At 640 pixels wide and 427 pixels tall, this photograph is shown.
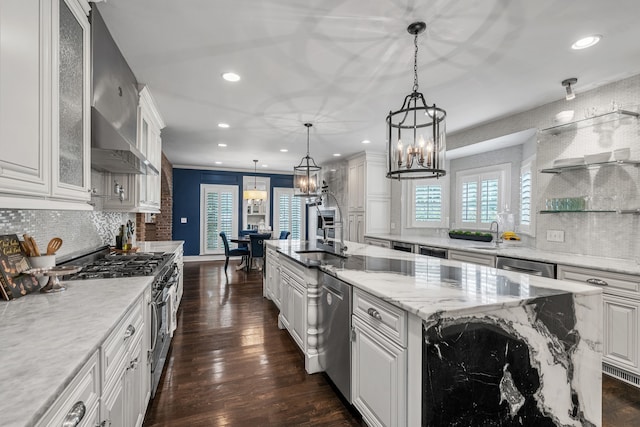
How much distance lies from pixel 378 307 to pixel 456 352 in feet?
1.38

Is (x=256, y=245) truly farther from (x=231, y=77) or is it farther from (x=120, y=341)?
(x=120, y=341)

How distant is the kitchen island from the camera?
130 cm

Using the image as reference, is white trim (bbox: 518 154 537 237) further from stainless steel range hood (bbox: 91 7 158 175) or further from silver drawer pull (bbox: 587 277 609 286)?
stainless steel range hood (bbox: 91 7 158 175)

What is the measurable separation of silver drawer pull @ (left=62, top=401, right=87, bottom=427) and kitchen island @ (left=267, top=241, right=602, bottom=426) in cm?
120

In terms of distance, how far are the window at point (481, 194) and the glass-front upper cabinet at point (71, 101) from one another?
4967 mm

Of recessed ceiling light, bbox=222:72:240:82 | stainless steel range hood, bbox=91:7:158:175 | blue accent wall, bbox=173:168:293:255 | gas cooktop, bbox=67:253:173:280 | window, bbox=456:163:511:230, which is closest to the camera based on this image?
stainless steel range hood, bbox=91:7:158:175

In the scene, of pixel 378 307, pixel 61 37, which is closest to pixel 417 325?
pixel 378 307

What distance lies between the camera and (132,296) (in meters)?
1.49

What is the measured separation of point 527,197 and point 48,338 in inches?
187

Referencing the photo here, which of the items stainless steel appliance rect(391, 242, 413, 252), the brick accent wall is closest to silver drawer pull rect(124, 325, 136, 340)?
stainless steel appliance rect(391, 242, 413, 252)

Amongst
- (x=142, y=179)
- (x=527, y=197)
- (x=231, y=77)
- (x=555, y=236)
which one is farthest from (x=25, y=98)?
(x=527, y=197)

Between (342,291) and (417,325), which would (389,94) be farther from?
(417,325)

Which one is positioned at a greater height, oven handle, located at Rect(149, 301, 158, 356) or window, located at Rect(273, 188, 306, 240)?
window, located at Rect(273, 188, 306, 240)

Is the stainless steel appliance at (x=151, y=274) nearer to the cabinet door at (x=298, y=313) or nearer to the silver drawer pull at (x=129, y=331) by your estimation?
the silver drawer pull at (x=129, y=331)
